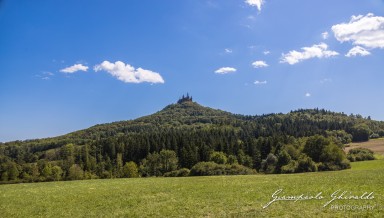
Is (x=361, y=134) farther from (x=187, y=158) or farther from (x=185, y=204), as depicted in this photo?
(x=185, y=204)

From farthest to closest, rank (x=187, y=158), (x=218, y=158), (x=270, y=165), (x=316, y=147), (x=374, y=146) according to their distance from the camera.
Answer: (x=374, y=146) → (x=187, y=158) → (x=218, y=158) → (x=270, y=165) → (x=316, y=147)

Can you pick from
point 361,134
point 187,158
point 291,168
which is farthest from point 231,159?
point 361,134

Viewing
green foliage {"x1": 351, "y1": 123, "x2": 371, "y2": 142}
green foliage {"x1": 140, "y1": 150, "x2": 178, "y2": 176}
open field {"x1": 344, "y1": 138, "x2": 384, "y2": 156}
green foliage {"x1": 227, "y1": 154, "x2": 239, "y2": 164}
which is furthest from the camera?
green foliage {"x1": 351, "y1": 123, "x2": 371, "y2": 142}

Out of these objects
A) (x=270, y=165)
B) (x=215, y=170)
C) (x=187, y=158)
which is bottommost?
(x=270, y=165)

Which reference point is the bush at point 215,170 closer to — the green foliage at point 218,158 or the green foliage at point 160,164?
the green foliage at point 218,158

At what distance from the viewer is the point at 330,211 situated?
65.1 ft

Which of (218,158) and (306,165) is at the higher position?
(218,158)

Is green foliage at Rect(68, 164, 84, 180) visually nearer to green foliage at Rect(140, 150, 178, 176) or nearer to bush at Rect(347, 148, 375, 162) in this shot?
green foliage at Rect(140, 150, 178, 176)

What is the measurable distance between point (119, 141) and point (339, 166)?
101 m

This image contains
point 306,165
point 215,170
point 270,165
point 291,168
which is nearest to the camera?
point 215,170

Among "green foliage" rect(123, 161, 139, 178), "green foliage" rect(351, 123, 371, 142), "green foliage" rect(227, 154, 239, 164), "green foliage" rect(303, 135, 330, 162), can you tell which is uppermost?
"green foliage" rect(351, 123, 371, 142)

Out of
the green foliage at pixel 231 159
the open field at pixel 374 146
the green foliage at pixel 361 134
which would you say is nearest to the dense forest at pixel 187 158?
the green foliage at pixel 231 159

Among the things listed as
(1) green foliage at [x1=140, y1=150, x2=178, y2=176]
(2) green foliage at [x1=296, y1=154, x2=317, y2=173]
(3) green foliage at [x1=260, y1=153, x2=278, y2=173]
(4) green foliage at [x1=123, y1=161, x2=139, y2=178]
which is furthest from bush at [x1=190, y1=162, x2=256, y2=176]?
(4) green foliage at [x1=123, y1=161, x2=139, y2=178]

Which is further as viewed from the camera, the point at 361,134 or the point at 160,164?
the point at 361,134
